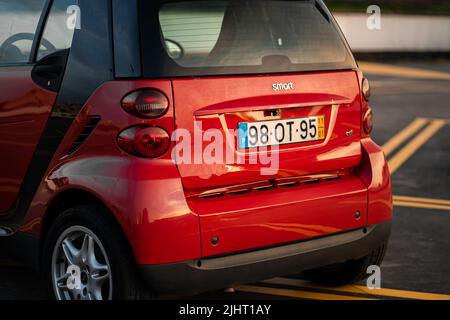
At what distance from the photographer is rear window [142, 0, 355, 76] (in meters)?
4.45

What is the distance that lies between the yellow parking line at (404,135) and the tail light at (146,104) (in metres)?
6.84

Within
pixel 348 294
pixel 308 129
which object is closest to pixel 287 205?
pixel 308 129

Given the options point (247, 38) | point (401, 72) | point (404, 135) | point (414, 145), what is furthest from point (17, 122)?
point (401, 72)

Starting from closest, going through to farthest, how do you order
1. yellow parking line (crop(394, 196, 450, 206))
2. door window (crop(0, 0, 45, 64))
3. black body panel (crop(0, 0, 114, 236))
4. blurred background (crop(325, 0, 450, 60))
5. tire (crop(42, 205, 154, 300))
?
1. tire (crop(42, 205, 154, 300))
2. black body panel (crop(0, 0, 114, 236))
3. door window (crop(0, 0, 45, 64))
4. yellow parking line (crop(394, 196, 450, 206))
5. blurred background (crop(325, 0, 450, 60))

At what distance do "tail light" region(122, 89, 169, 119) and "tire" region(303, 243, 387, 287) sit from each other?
1.66 m

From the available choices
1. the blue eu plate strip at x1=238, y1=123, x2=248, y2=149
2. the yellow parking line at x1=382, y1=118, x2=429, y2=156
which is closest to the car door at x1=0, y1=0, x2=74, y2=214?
the blue eu plate strip at x1=238, y1=123, x2=248, y2=149

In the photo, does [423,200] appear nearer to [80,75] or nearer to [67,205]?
[67,205]

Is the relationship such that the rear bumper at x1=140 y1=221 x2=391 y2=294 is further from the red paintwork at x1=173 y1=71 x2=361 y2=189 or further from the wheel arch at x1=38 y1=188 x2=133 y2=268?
the red paintwork at x1=173 y1=71 x2=361 y2=189

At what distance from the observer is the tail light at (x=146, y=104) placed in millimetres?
4273

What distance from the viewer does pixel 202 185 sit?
14.4 feet

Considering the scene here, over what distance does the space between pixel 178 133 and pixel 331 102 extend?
0.93 meters

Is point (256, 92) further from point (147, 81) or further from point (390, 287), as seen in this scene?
point (390, 287)

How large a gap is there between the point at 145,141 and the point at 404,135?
27.7 ft

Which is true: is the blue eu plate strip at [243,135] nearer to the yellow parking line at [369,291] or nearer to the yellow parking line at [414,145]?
the yellow parking line at [369,291]
